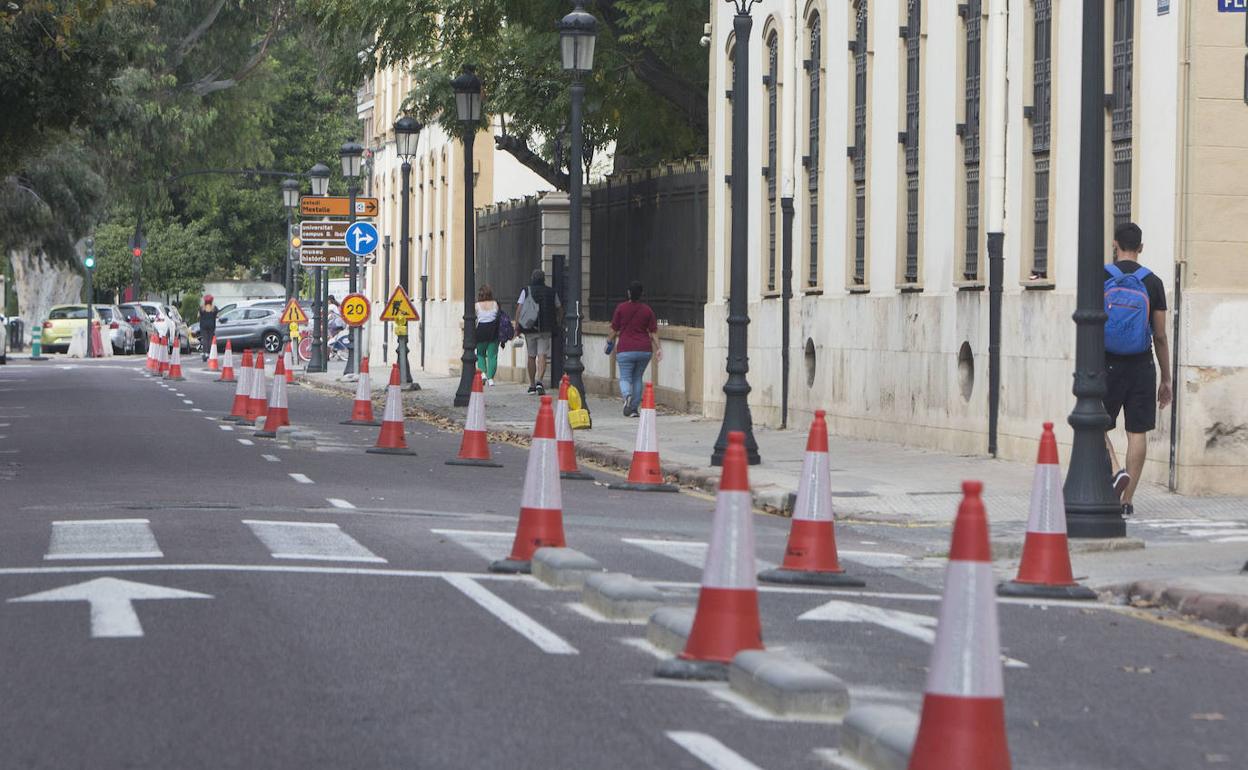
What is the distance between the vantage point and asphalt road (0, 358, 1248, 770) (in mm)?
7355

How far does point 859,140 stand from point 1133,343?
1024cm

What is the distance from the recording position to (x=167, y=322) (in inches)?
2985

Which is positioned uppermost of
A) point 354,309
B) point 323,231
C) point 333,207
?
point 333,207

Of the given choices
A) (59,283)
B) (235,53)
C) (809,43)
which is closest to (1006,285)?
(809,43)

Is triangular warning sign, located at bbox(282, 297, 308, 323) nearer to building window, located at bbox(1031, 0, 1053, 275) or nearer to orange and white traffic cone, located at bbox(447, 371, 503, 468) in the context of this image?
orange and white traffic cone, located at bbox(447, 371, 503, 468)

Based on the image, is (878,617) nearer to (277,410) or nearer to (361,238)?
(277,410)

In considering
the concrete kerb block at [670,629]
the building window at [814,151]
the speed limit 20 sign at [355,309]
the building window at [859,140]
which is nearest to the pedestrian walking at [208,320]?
the speed limit 20 sign at [355,309]

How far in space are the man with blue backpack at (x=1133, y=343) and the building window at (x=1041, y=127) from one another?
14.6 ft

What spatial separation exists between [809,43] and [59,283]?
56705 millimetres

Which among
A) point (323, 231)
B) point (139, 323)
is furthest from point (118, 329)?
point (323, 231)

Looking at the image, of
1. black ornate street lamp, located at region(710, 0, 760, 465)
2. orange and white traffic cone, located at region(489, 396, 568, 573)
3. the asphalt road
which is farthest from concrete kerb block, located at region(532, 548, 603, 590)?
black ornate street lamp, located at region(710, 0, 760, 465)

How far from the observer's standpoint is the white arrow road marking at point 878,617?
1033 cm

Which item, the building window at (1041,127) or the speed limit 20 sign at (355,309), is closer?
the building window at (1041,127)

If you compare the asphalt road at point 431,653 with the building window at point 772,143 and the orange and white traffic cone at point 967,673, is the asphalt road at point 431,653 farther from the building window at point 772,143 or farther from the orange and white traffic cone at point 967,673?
the building window at point 772,143
